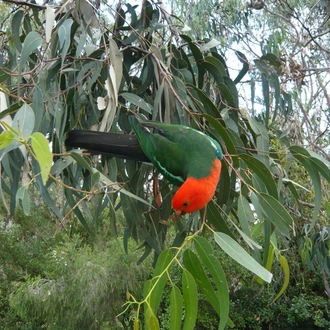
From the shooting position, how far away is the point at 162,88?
1249 mm

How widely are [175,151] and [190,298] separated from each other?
37cm

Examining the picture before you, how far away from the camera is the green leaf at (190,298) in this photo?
862 mm

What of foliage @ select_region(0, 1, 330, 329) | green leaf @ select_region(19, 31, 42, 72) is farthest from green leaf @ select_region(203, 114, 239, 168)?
green leaf @ select_region(19, 31, 42, 72)

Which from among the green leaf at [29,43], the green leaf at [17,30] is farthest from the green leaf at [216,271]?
the green leaf at [17,30]

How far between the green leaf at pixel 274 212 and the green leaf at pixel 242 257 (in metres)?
0.16

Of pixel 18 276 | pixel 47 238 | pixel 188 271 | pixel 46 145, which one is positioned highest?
pixel 46 145

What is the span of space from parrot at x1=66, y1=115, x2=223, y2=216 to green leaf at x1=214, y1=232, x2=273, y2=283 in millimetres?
96

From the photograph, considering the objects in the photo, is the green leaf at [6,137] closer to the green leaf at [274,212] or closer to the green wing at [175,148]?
the green wing at [175,148]

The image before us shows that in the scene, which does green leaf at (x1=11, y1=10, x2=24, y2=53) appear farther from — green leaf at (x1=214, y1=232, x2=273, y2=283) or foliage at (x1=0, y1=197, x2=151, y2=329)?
foliage at (x1=0, y1=197, x2=151, y2=329)

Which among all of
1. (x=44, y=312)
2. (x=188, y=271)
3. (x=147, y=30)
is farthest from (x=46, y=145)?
(x=44, y=312)

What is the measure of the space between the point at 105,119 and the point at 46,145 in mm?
537

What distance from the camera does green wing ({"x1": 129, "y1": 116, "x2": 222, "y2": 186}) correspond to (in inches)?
41.4

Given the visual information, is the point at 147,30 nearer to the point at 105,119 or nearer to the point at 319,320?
the point at 105,119

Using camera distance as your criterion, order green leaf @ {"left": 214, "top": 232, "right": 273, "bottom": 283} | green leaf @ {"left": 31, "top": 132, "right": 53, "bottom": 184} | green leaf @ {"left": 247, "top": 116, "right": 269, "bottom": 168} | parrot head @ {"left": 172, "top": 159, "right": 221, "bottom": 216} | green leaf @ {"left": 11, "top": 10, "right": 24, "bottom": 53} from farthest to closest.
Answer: green leaf @ {"left": 11, "top": 10, "right": 24, "bottom": 53} < green leaf @ {"left": 247, "top": 116, "right": 269, "bottom": 168} < parrot head @ {"left": 172, "top": 159, "right": 221, "bottom": 216} < green leaf @ {"left": 214, "top": 232, "right": 273, "bottom": 283} < green leaf @ {"left": 31, "top": 132, "right": 53, "bottom": 184}
